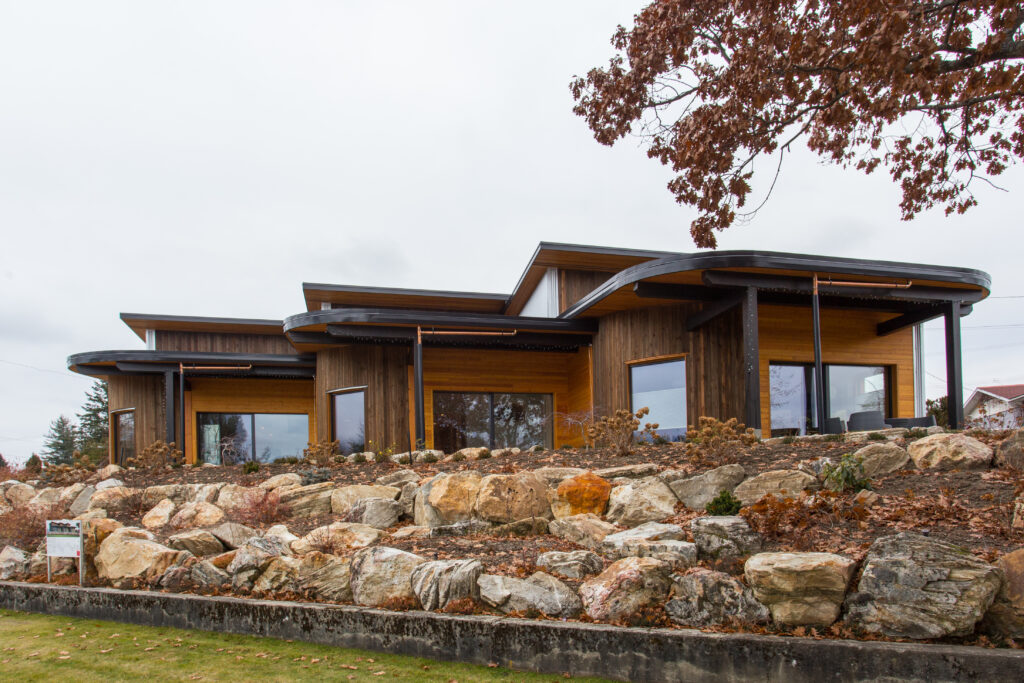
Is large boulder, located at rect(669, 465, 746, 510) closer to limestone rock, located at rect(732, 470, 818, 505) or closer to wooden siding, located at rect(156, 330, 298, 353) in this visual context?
limestone rock, located at rect(732, 470, 818, 505)

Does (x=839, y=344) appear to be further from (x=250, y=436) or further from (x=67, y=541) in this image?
(x=250, y=436)

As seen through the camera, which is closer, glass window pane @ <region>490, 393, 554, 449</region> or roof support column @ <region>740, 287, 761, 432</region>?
roof support column @ <region>740, 287, 761, 432</region>

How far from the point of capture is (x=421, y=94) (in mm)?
10844

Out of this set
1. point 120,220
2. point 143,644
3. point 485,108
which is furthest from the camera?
point 120,220

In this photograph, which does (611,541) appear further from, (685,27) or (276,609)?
(685,27)

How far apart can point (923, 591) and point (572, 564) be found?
2.50 metres

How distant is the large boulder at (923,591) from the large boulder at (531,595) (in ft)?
6.27

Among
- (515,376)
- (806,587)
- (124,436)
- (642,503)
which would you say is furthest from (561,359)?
(124,436)

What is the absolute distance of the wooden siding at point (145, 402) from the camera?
17.8 m

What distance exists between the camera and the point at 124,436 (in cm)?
1841

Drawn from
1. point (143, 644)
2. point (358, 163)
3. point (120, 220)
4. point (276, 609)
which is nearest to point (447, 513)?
point (276, 609)

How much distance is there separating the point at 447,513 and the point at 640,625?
3465 mm

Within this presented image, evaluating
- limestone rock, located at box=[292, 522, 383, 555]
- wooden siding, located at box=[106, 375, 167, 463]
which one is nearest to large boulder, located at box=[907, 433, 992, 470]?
limestone rock, located at box=[292, 522, 383, 555]

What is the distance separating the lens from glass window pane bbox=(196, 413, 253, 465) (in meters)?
18.4
